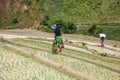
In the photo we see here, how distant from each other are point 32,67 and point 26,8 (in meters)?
48.9

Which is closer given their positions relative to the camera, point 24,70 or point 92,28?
point 24,70

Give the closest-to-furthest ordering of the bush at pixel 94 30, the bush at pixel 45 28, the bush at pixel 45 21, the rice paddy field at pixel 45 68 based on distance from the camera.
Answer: the rice paddy field at pixel 45 68 < the bush at pixel 94 30 < the bush at pixel 45 28 < the bush at pixel 45 21

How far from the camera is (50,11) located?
67.0 metres

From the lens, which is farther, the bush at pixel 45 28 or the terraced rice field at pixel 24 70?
the bush at pixel 45 28

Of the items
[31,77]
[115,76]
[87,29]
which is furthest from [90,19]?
[31,77]

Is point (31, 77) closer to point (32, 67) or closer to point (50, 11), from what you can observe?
point (32, 67)

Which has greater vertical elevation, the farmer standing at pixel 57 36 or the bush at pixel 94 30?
the farmer standing at pixel 57 36

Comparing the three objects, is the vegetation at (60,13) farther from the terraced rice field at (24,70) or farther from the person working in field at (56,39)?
the terraced rice field at (24,70)

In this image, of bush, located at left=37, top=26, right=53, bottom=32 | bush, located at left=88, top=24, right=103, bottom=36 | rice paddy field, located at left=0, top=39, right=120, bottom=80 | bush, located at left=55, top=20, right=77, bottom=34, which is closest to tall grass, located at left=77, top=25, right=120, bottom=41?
bush, located at left=88, top=24, right=103, bottom=36

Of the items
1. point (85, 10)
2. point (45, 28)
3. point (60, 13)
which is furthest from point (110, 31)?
point (60, 13)

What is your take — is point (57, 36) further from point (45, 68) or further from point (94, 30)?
point (94, 30)

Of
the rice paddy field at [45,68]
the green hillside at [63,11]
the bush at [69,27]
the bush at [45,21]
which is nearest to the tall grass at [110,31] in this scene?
the bush at [69,27]

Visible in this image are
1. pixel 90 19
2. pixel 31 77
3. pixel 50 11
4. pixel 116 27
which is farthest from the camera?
pixel 50 11

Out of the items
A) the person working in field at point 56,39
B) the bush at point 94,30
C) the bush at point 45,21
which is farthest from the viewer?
the bush at point 45,21
